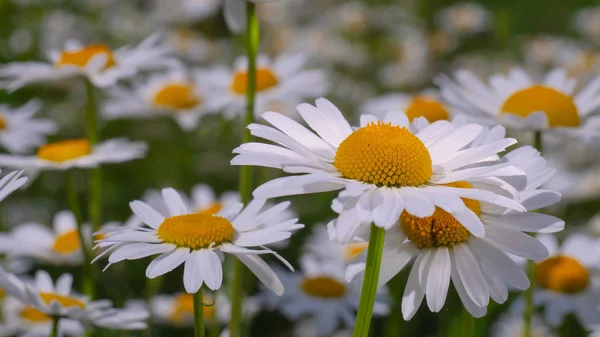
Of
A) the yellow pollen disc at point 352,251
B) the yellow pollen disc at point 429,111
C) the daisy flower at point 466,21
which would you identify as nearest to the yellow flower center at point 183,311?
the yellow pollen disc at point 352,251

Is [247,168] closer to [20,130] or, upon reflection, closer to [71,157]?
[71,157]

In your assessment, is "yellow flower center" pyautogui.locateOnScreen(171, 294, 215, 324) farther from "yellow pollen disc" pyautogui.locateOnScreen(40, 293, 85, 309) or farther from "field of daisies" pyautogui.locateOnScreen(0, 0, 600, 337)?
"yellow pollen disc" pyautogui.locateOnScreen(40, 293, 85, 309)

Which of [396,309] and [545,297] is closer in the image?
[545,297]

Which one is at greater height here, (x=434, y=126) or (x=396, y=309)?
(x=434, y=126)

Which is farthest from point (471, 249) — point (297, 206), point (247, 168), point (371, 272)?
point (297, 206)

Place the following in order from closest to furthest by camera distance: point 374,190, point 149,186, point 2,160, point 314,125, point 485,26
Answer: point 374,190
point 314,125
point 2,160
point 149,186
point 485,26

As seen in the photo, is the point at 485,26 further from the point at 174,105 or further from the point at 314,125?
the point at 314,125

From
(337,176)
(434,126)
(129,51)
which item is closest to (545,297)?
(434,126)

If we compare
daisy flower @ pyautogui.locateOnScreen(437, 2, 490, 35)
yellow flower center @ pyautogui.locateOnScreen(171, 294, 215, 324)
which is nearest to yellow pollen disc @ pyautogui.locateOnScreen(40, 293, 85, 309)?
yellow flower center @ pyautogui.locateOnScreen(171, 294, 215, 324)
